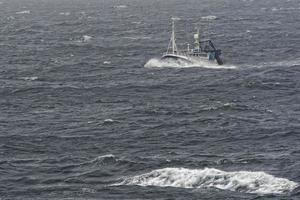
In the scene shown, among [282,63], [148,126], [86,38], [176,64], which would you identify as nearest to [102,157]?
[148,126]

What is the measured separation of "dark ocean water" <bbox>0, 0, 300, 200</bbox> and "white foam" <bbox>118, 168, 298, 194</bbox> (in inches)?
3.0

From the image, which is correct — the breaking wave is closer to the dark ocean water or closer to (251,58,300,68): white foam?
the dark ocean water

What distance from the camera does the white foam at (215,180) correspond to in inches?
2130

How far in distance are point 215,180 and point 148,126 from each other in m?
20.2

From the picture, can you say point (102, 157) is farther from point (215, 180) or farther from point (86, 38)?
point (86, 38)

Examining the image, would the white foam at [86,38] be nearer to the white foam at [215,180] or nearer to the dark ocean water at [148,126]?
the dark ocean water at [148,126]

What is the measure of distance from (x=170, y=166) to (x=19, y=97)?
126ft

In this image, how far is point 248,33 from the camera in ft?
548

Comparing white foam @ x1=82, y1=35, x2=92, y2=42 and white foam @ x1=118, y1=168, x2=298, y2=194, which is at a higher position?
white foam @ x1=118, y1=168, x2=298, y2=194

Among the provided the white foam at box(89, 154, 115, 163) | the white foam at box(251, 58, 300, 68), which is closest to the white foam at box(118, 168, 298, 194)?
the white foam at box(89, 154, 115, 163)

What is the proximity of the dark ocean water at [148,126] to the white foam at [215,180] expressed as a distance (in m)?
0.08

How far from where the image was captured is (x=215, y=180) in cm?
5597

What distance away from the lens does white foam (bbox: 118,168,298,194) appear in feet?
177

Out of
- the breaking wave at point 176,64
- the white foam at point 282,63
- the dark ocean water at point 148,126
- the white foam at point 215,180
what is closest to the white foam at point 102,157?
the dark ocean water at point 148,126
